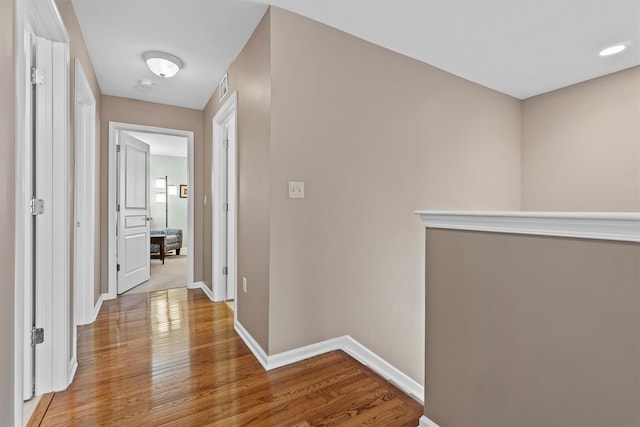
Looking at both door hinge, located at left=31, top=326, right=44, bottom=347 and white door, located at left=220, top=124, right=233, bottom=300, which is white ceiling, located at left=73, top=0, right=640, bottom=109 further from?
door hinge, located at left=31, top=326, right=44, bottom=347

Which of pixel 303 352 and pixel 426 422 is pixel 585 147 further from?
pixel 303 352

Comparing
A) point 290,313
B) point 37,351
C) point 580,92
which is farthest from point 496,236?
point 580,92

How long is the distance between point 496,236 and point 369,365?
1389mm

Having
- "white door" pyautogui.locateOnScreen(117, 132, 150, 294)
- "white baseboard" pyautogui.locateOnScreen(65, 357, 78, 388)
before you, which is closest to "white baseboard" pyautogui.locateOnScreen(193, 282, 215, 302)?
"white door" pyautogui.locateOnScreen(117, 132, 150, 294)

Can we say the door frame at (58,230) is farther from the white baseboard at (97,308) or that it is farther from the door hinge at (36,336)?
the white baseboard at (97,308)

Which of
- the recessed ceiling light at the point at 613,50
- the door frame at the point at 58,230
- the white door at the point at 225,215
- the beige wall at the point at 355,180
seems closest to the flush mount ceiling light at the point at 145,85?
the white door at the point at 225,215

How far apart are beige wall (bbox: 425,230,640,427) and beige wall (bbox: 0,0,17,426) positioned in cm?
163

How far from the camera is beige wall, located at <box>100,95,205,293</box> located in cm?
349

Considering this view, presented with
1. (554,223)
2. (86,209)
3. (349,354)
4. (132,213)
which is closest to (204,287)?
(132,213)

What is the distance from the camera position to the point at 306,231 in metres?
2.18

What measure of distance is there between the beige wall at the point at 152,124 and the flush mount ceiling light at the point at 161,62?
1.14 m

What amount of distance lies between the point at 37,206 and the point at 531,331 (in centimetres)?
238

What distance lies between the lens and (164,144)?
21.5 ft

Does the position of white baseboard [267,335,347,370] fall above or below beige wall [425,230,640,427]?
below
